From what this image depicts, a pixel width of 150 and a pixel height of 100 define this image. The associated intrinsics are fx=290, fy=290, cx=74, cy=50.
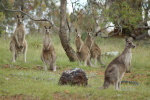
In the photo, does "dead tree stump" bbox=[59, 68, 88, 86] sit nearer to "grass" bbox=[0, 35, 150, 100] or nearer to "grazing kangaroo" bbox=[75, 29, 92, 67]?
"grass" bbox=[0, 35, 150, 100]

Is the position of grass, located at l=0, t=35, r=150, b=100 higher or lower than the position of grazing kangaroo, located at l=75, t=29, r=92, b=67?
lower

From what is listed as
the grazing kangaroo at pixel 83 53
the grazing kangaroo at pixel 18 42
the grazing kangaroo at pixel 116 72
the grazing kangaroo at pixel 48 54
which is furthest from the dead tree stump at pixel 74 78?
the grazing kangaroo at pixel 18 42

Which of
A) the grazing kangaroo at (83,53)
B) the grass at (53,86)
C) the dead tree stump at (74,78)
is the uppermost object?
the grazing kangaroo at (83,53)

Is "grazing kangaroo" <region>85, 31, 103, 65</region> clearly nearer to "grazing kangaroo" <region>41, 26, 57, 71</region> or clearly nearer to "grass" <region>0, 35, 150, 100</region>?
"grass" <region>0, 35, 150, 100</region>

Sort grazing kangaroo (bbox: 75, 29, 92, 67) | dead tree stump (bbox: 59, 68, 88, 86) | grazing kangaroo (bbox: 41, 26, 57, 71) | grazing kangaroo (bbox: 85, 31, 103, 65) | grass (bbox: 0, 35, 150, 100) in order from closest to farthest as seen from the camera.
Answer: grass (bbox: 0, 35, 150, 100)
dead tree stump (bbox: 59, 68, 88, 86)
grazing kangaroo (bbox: 41, 26, 57, 71)
grazing kangaroo (bbox: 75, 29, 92, 67)
grazing kangaroo (bbox: 85, 31, 103, 65)

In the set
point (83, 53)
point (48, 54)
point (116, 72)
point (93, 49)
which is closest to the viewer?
point (116, 72)

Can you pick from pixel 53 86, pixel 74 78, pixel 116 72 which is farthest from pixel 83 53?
pixel 116 72

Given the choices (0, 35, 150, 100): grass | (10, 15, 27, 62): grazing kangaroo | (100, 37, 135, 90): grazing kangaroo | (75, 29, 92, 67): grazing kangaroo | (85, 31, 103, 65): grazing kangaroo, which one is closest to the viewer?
(0, 35, 150, 100): grass

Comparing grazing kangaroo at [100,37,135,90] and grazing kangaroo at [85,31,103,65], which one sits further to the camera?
grazing kangaroo at [85,31,103,65]

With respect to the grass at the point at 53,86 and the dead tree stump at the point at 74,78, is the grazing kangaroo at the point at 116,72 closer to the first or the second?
the grass at the point at 53,86

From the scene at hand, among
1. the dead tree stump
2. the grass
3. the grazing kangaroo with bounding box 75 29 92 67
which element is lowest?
the grass

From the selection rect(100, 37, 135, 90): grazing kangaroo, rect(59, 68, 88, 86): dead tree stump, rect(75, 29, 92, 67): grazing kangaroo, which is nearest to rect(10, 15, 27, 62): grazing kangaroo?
rect(75, 29, 92, 67): grazing kangaroo

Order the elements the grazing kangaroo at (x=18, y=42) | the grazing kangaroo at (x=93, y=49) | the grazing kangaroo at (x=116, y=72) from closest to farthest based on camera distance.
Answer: the grazing kangaroo at (x=116, y=72)
the grazing kangaroo at (x=18, y=42)
the grazing kangaroo at (x=93, y=49)

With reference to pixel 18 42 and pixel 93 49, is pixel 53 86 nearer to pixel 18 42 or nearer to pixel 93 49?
pixel 18 42
